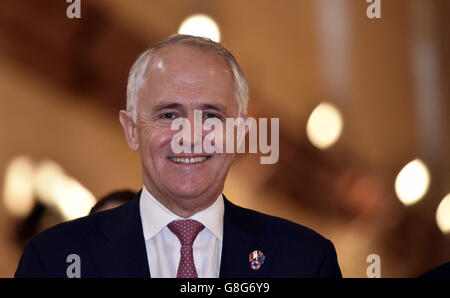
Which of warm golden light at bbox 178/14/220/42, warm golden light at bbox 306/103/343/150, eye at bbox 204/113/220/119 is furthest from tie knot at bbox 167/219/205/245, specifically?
warm golden light at bbox 306/103/343/150

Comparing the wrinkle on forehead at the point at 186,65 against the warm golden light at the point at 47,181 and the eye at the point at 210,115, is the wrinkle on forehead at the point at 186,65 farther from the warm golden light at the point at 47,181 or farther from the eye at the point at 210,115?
the warm golden light at the point at 47,181

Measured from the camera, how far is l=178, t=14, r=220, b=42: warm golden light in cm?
357

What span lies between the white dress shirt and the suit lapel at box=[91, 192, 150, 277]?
3 centimetres

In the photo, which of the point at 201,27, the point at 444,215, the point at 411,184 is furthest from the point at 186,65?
the point at 444,215

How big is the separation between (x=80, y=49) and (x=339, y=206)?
2139mm

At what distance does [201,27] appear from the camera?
3.66 metres

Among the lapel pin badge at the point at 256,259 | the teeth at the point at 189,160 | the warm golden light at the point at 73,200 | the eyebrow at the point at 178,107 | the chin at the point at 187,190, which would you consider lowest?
the warm golden light at the point at 73,200

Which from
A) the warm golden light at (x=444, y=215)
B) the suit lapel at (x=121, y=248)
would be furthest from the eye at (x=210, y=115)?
the warm golden light at (x=444, y=215)

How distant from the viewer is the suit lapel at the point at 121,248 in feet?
5.06

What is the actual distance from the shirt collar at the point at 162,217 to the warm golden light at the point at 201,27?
2082mm

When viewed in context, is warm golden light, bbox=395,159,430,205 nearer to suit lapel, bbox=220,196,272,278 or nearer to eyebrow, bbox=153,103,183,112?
suit lapel, bbox=220,196,272,278

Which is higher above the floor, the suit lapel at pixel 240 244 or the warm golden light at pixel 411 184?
the suit lapel at pixel 240 244

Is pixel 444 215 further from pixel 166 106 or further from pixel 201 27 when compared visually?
pixel 166 106

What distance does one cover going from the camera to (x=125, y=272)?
60.4 inches
